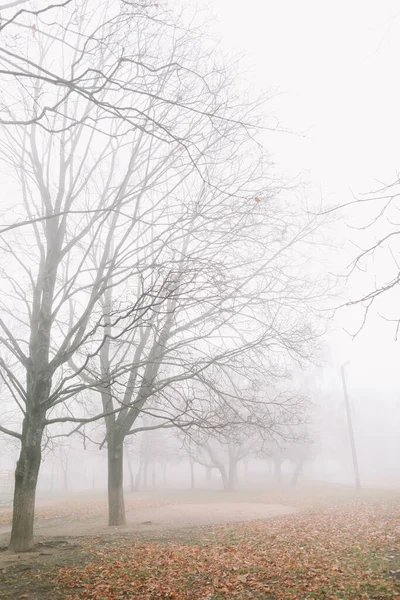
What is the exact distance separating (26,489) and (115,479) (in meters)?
5.26

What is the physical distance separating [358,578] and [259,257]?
8728 millimetres

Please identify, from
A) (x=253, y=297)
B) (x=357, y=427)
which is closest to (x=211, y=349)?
(x=253, y=297)

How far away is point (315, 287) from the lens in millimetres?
12734

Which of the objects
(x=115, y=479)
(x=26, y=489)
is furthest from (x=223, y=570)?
(x=115, y=479)

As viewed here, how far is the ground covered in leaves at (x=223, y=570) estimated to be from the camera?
17.4ft

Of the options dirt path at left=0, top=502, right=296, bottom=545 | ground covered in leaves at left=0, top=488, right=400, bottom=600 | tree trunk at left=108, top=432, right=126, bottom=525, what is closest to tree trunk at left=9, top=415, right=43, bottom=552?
ground covered in leaves at left=0, top=488, right=400, bottom=600

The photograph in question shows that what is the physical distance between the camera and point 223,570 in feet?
20.9

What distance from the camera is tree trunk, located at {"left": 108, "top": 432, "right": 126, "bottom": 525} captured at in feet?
42.7

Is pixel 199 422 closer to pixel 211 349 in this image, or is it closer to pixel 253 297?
pixel 211 349

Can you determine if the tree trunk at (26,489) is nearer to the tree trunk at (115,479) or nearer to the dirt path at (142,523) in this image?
the dirt path at (142,523)

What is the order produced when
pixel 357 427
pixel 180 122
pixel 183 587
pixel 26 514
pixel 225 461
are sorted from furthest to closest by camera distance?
pixel 357 427 < pixel 225 461 < pixel 180 122 < pixel 26 514 < pixel 183 587

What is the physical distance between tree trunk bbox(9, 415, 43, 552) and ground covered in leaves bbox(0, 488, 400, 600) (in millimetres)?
865

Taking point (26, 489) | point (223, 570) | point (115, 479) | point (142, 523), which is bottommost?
point (142, 523)

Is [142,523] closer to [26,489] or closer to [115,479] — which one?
[115,479]
